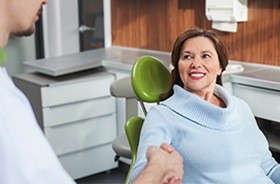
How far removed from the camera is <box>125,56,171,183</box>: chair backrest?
2.12 metres

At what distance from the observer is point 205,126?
1.84 meters

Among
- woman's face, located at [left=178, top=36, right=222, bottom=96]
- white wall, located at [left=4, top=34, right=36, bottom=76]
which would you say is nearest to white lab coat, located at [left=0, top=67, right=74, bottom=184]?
woman's face, located at [left=178, top=36, right=222, bottom=96]

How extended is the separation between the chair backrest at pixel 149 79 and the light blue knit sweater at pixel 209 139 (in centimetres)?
25

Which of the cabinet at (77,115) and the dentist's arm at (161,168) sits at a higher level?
the dentist's arm at (161,168)

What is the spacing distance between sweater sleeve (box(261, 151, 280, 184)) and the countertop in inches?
20.2

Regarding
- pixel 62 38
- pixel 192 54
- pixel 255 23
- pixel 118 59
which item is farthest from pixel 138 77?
pixel 62 38

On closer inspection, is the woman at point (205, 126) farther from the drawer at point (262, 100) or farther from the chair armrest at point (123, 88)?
the chair armrest at point (123, 88)

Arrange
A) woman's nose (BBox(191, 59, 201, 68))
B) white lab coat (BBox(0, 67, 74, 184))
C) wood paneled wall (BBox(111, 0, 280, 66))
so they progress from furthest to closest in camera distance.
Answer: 1. wood paneled wall (BBox(111, 0, 280, 66))
2. woman's nose (BBox(191, 59, 201, 68))
3. white lab coat (BBox(0, 67, 74, 184))

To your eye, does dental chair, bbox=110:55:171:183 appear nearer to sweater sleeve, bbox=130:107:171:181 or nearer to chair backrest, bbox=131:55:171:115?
chair backrest, bbox=131:55:171:115

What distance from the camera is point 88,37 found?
15.0ft

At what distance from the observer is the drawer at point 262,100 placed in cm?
239

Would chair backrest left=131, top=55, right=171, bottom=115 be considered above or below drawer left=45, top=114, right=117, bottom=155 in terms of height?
above

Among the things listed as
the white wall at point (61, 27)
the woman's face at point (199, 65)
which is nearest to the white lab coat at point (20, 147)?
the woman's face at point (199, 65)

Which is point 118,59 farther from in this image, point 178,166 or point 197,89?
point 178,166
